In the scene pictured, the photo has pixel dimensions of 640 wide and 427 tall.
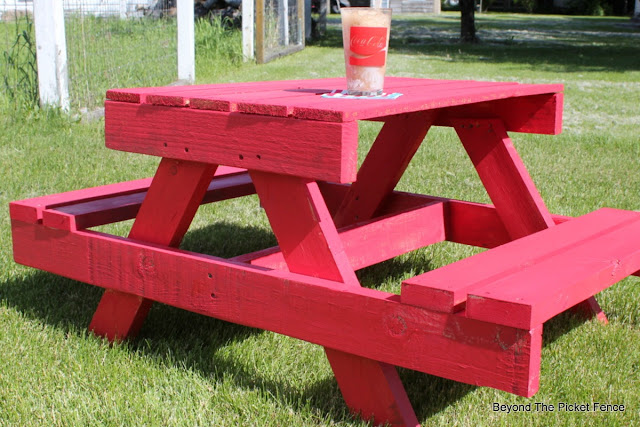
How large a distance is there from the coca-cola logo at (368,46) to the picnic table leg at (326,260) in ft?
1.14

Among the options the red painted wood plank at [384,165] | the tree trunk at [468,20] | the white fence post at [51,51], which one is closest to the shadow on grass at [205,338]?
the red painted wood plank at [384,165]

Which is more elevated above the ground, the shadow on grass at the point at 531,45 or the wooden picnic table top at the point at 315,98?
the wooden picnic table top at the point at 315,98

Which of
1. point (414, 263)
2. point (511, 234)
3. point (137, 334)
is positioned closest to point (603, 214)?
point (511, 234)

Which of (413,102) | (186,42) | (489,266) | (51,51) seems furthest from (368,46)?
(186,42)

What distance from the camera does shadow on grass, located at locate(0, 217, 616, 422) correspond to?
88.2 inches

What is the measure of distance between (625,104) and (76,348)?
23.6ft

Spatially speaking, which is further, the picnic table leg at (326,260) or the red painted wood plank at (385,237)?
the red painted wood plank at (385,237)

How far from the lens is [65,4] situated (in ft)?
20.4

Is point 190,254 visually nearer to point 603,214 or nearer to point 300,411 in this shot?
point 300,411

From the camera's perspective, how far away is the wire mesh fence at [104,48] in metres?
6.12

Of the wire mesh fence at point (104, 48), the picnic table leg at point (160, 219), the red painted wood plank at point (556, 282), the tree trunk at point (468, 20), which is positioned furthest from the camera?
the tree trunk at point (468, 20)

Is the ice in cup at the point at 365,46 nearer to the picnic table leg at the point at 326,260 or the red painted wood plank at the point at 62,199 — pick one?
the picnic table leg at the point at 326,260

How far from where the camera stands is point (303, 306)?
6.84ft

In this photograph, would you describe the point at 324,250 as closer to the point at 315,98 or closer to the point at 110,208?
the point at 315,98
